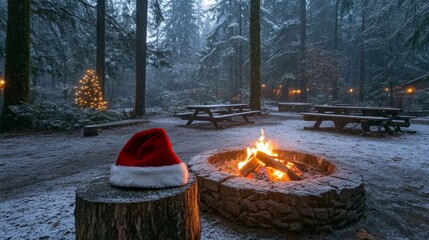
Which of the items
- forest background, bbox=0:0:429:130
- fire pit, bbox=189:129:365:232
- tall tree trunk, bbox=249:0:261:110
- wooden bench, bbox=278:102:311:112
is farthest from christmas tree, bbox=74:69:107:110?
fire pit, bbox=189:129:365:232

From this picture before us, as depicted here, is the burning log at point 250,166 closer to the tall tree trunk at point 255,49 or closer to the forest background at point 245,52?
the forest background at point 245,52

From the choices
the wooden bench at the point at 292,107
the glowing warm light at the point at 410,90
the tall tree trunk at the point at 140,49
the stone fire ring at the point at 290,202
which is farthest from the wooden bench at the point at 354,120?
the glowing warm light at the point at 410,90

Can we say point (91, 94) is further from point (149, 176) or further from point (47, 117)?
point (149, 176)

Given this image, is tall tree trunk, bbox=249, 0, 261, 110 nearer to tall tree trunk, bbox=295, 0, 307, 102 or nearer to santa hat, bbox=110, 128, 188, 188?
tall tree trunk, bbox=295, 0, 307, 102

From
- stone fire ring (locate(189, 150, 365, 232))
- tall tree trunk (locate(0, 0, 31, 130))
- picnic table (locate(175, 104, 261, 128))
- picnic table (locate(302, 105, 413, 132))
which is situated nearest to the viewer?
stone fire ring (locate(189, 150, 365, 232))

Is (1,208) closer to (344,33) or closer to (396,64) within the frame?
(396,64)

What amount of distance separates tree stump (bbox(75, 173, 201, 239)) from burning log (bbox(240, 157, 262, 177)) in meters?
2.02

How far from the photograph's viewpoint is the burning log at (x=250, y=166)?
3.55 meters

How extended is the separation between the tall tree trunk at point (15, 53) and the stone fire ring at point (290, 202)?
958 cm

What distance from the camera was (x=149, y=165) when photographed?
5.17ft

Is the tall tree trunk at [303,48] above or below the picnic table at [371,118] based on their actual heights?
above

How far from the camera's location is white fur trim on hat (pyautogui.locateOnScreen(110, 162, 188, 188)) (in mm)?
1563

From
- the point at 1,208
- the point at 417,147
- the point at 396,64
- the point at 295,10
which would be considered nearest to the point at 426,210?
the point at 417,147

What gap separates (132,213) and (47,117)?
10.4 m
